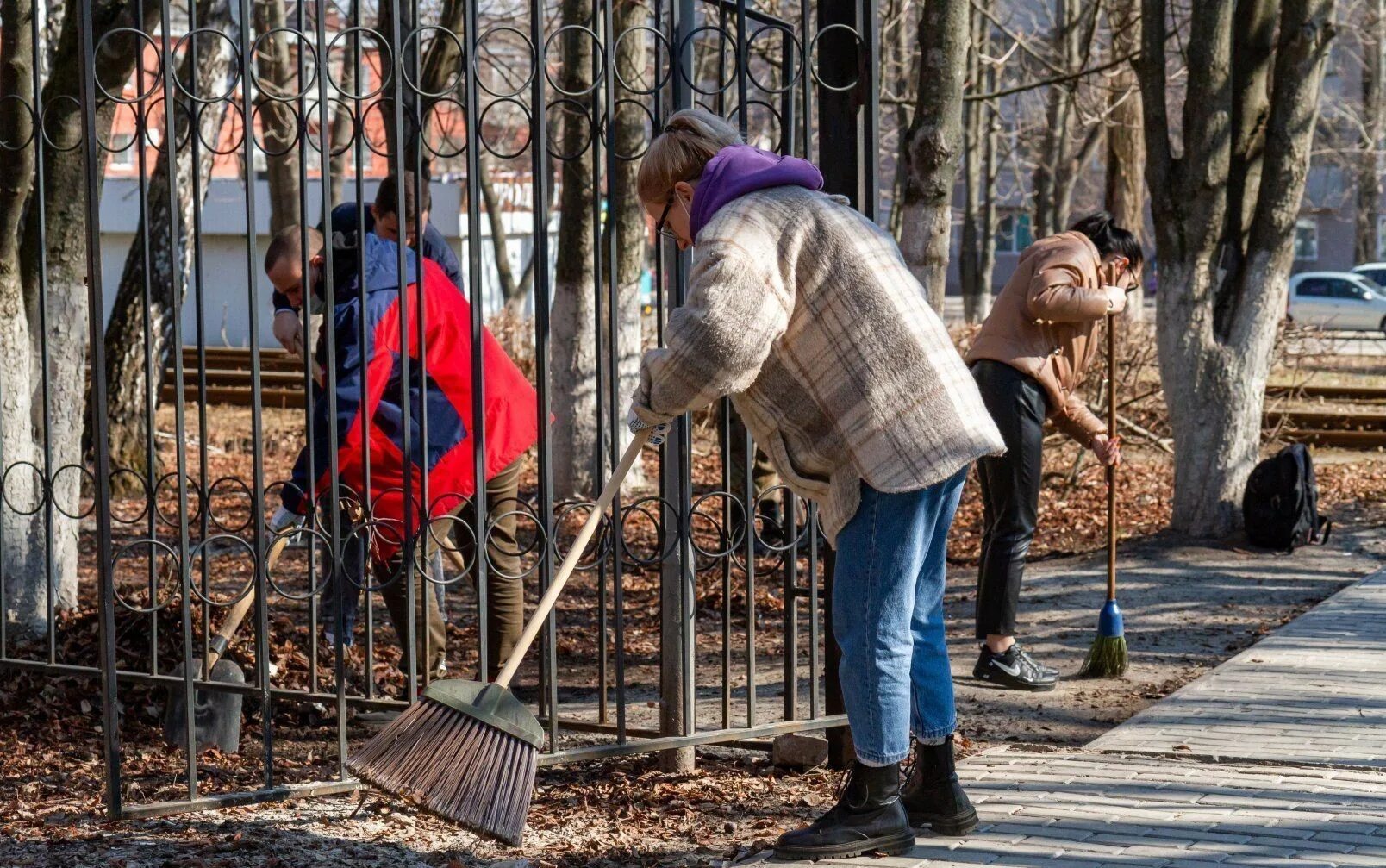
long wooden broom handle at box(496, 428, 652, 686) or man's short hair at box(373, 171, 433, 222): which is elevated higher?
man's short hair at box(373, 171, 433, 222)

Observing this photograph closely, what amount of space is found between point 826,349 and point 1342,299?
33.1 meters

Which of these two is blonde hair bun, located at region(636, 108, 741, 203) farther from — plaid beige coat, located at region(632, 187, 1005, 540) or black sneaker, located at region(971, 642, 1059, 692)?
black sneaker, located at region(971, 642, 1059, 692)

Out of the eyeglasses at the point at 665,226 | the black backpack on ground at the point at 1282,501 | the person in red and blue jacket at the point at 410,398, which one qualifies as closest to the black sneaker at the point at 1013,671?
the person in red and blue jacket at the point at 410,398

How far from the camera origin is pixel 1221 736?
16.7 feet

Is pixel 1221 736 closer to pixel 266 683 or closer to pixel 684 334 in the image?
pixel 684 334

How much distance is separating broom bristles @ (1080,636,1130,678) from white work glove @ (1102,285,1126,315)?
4.23 ft

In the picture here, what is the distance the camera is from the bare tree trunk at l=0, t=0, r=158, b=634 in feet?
20.2

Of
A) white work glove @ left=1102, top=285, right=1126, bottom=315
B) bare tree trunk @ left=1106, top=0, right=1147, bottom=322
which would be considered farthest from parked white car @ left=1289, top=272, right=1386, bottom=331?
white work glove @ left=1102, top=285, right=1126, bottom=315

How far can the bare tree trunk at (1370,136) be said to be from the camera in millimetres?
33066

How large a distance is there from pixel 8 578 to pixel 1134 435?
8897 millimetres

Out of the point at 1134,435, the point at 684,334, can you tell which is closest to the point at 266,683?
the point at 684,334

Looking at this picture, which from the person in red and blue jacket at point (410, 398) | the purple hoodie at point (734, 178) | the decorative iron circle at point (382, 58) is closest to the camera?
the purple hoodie at point (734, 178)

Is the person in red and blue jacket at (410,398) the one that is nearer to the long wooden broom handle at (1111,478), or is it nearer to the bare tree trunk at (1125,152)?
the long wooden broom handle at (1111,478)

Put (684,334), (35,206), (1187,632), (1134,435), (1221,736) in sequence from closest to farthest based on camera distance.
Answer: (684,334), (1221,736), (35,206), (1187,632), (1134,435)
